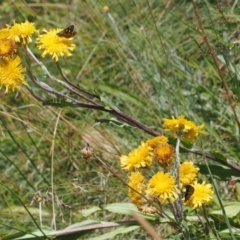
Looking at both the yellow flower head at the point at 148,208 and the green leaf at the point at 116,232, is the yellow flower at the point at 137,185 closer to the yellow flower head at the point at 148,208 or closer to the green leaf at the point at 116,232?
the yellow flower head at the point at 148,208

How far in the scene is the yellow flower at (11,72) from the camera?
1470 millimetres

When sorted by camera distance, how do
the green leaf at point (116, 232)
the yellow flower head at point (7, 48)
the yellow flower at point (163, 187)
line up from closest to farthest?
1. the yellow flower at point (163, 187)
2. the yellow flower head at point (7, 48)
3. the green leaf at point (116, 232)

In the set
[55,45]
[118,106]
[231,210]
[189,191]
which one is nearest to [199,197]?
[189,191]

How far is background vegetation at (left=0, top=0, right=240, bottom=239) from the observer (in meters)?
2.06

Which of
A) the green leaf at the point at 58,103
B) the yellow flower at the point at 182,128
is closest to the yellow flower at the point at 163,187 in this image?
the yellow flower at the point at 182,128

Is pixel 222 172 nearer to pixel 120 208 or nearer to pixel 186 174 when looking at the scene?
pixel 120 208

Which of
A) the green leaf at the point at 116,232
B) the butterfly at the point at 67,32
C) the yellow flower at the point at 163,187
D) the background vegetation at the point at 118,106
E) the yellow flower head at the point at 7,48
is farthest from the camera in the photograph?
the background vegetation at the point at 118,106

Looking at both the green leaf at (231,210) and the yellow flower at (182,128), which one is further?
the green leaf at (231,210)

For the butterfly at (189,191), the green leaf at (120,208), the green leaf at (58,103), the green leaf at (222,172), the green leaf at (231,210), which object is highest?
the green leaf at (58,103)

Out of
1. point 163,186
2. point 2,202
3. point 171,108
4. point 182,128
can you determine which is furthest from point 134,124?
point 2,202

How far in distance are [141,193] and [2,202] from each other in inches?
45.4

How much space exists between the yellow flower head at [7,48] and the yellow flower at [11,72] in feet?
0.05

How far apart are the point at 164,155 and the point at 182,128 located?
0.11 m

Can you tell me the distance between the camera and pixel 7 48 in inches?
57.7
